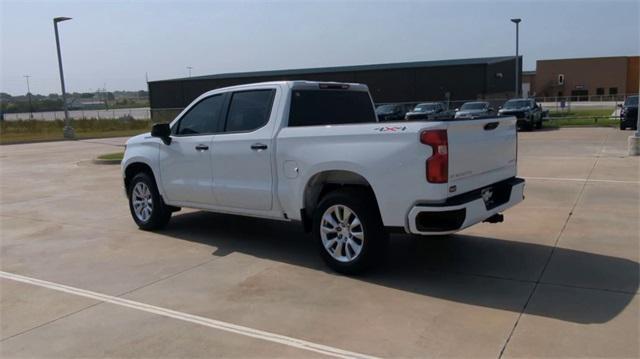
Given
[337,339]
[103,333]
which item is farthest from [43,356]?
[337,339]

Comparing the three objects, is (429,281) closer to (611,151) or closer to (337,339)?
(337,339)

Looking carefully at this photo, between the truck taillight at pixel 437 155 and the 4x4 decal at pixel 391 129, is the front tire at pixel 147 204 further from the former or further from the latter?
Answer: the truck taillight at pixel 437 155

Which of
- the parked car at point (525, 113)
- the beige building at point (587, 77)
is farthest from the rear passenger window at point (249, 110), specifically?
the beige building at point (587, 77)

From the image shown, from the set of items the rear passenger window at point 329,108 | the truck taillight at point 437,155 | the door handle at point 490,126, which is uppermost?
the rear passenger window at point 329,108

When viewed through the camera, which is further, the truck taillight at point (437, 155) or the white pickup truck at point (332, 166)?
the white pickup truck at point (332, 166)

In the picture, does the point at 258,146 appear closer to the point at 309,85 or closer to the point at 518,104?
the point at 309,85

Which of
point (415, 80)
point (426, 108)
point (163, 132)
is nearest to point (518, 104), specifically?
point (426, 108)

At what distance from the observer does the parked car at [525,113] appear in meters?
29.0

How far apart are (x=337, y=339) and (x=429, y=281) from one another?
1635 millimetres

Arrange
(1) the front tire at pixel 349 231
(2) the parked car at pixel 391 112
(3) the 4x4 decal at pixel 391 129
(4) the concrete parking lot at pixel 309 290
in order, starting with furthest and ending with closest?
(2) the parked car at pixel 391 112 < (1) the front tire at pixel 349 231 < (3) the 4x4 decal at pixel 391 129 < (4) the concrete parking lot at pixel 309 290

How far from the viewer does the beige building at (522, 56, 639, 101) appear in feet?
266

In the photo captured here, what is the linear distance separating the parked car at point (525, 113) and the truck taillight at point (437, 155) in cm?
2461

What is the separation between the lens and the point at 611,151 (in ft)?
54.3

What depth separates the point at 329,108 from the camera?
686 centimetres
